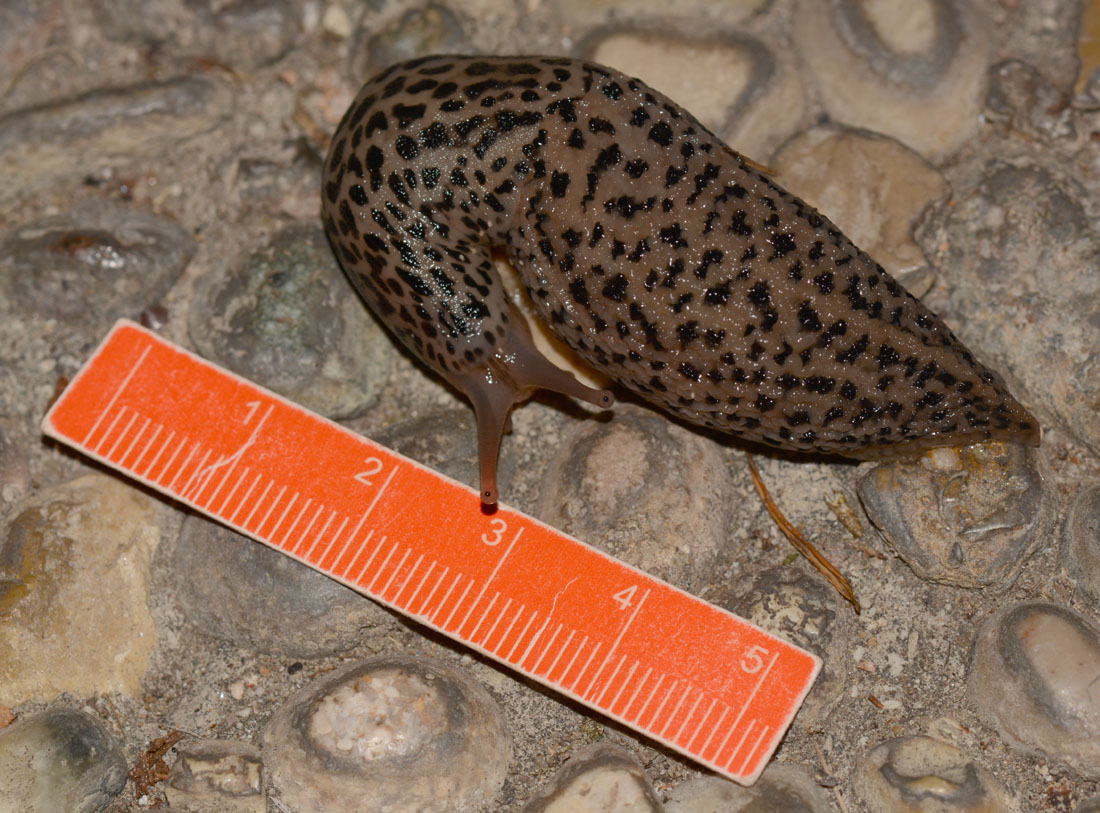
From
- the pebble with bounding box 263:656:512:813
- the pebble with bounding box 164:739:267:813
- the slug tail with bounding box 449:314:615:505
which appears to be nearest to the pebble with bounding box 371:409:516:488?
the slug tail with bounding box 449:314:615:505

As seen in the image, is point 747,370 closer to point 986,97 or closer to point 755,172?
point 755,172

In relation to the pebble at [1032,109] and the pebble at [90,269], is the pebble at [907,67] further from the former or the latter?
the pebble at [90,269]

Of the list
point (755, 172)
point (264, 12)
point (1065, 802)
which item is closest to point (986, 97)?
point (755, 172)

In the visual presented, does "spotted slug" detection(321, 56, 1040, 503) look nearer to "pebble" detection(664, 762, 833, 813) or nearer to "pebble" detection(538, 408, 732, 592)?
"pebble" detection(538, 408, 732, 592)

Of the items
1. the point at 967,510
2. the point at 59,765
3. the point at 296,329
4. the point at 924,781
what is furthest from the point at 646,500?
the point at 59,765

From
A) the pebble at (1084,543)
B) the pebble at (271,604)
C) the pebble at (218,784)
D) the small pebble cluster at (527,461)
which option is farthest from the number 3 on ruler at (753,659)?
the pebble at (218,784)

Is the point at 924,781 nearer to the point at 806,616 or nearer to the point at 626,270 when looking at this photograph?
the point at 806,616
